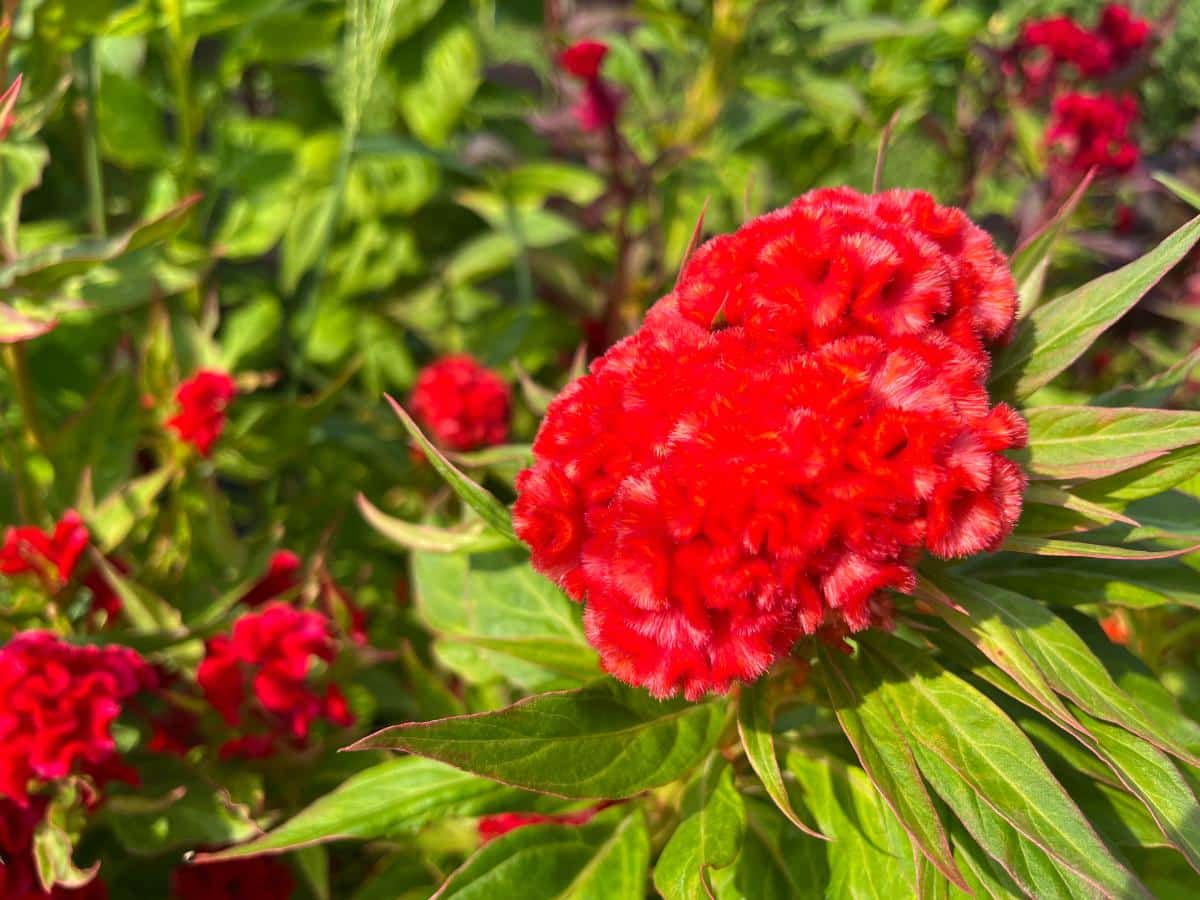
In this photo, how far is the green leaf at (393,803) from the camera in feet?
3.52

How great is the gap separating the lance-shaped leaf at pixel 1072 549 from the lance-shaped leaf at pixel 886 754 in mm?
193

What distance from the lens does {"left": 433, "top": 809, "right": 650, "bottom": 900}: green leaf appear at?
1.04 metres

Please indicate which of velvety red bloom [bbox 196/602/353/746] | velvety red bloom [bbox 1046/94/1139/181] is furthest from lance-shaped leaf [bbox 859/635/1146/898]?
velvety red bloom [bbox 1046/94/1139/181]

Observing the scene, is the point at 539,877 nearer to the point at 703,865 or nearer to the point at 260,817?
the point at 703,865

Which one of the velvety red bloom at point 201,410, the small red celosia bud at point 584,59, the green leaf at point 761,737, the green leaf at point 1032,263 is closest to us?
the green leaf at point 761,737

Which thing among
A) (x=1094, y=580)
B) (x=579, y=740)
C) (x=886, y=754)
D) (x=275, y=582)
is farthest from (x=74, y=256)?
(x=1094, y=580)

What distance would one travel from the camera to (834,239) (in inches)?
36.5

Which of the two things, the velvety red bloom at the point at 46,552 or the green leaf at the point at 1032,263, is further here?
the velvety red bloom at the point at 46,552

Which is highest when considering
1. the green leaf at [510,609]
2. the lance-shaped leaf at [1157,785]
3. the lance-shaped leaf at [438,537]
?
the lance-shaped leaf at [1157,785]

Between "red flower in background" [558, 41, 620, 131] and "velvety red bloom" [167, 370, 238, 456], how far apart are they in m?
0.83

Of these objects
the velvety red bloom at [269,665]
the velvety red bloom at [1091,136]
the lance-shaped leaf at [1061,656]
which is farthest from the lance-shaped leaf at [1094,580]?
the velvety red bloom at [1091,136]

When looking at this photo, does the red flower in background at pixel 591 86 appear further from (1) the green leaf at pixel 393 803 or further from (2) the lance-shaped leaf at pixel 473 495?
(1) the green leaf at pixel 393 803

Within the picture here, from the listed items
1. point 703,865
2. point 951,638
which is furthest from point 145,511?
point 951,638

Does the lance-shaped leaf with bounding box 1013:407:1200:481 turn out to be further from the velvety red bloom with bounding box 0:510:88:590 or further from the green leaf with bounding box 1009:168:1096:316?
the velvety red bloom with bounding box 0:510:88:590
